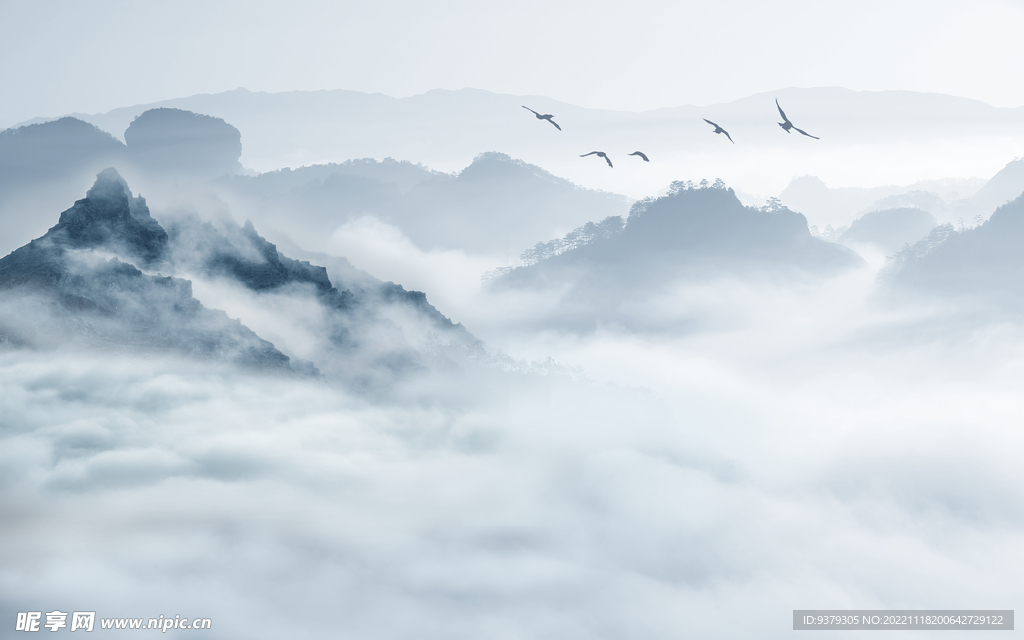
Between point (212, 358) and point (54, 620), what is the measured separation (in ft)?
330

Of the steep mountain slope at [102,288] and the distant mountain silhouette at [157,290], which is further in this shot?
the distant mountain silhouette at [157,290]

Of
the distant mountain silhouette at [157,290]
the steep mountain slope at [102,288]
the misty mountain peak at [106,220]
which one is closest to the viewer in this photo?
the steep mountain slope at [102,288]

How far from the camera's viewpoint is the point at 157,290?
165m

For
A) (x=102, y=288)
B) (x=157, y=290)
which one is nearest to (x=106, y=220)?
(x=102, y=288)

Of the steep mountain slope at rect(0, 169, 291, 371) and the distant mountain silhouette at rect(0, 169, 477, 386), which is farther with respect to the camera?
the distant mountain silhouette at rect(0, 169, 477, 386)

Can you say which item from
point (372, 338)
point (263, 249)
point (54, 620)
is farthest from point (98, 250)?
point (54, 620)

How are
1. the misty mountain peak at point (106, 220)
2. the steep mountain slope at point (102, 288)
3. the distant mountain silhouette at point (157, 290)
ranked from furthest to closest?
1. the misty mountain peak at point (106, 220)
2. the distant mountain silhouette at point (157, 290)
3. the steep mountain slope at point (102, 288)

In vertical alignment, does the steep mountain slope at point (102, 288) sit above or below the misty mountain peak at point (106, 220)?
below

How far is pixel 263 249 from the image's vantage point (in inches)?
7352

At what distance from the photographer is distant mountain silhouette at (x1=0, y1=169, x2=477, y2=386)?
153500 millimetres

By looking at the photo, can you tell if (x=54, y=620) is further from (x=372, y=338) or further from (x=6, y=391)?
(x=6, y=391)

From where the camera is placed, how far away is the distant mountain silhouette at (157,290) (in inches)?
6043

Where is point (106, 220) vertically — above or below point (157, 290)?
above

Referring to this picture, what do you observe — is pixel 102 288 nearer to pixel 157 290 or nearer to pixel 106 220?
pixel 157 290
